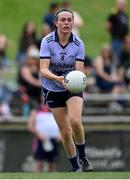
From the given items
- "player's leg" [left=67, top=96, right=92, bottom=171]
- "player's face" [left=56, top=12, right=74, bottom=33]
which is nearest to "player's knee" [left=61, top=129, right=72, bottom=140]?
"player's leg" [left=67, top=96, right=92, bottom=171]

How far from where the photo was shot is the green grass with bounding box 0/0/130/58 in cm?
2961

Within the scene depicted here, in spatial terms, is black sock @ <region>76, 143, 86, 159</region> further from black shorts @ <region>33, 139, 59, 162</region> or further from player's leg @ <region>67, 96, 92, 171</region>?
black shorts @ <region>33, 139, 59, 162</region>

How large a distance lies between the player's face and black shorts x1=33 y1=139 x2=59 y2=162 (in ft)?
19.7

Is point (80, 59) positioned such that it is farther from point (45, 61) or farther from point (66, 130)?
point (66, 130)

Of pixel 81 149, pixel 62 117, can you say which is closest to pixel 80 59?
pixel 62 117

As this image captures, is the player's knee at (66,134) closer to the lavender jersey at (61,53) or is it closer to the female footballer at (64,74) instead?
the female footballer at (64,74)

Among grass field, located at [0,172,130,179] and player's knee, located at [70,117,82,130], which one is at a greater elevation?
player's knee, located at [70,117,82,130]

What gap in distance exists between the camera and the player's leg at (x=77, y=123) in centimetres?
1398

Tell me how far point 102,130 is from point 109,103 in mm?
908

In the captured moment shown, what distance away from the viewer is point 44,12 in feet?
96.9

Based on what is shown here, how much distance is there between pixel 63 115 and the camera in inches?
566

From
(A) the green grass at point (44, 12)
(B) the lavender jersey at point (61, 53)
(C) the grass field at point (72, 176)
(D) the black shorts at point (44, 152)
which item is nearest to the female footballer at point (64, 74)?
(B) the lavender jersey at point (61, 53)

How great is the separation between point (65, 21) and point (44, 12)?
15554 millimetres

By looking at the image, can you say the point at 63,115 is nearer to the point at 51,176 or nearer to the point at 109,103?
the point at 51,176
